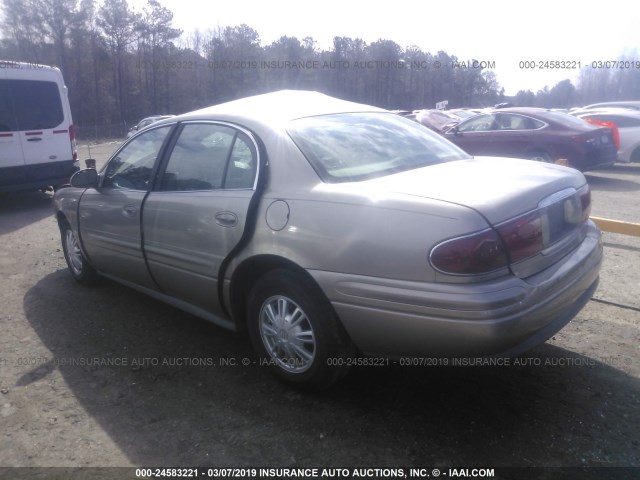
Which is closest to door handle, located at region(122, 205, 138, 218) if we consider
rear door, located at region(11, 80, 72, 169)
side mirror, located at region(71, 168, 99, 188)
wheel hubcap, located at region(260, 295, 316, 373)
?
side mirror, located at region(71, 168, 99, 188)

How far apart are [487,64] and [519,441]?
9.67 meters

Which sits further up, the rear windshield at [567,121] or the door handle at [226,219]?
the rear windshield at [567,121]

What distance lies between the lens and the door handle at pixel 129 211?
400cm

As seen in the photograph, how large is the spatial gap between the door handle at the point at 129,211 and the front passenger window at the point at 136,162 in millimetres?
153

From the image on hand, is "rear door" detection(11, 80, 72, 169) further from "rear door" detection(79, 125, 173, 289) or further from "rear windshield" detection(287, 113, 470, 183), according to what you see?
"rear windshield" detection(287, 113, 470, 183)

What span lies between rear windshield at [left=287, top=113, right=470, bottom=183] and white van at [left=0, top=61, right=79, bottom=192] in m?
7.55

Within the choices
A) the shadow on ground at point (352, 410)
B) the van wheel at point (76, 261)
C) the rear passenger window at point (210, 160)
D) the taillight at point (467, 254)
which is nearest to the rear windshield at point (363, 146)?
the rear passenger window at point (210, 160)

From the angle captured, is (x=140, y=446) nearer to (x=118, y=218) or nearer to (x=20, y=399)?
(x=20, y=399)

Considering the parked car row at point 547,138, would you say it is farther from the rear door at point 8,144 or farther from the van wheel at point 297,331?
the rear door at point 8,144

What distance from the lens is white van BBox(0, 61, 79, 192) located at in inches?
354

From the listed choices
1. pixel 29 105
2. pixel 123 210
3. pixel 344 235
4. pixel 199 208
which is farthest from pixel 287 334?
pixel 29 105

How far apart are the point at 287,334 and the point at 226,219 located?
2.51 feet

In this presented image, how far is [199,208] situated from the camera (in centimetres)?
343

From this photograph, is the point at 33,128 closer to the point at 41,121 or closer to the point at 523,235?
the point at 41,121
